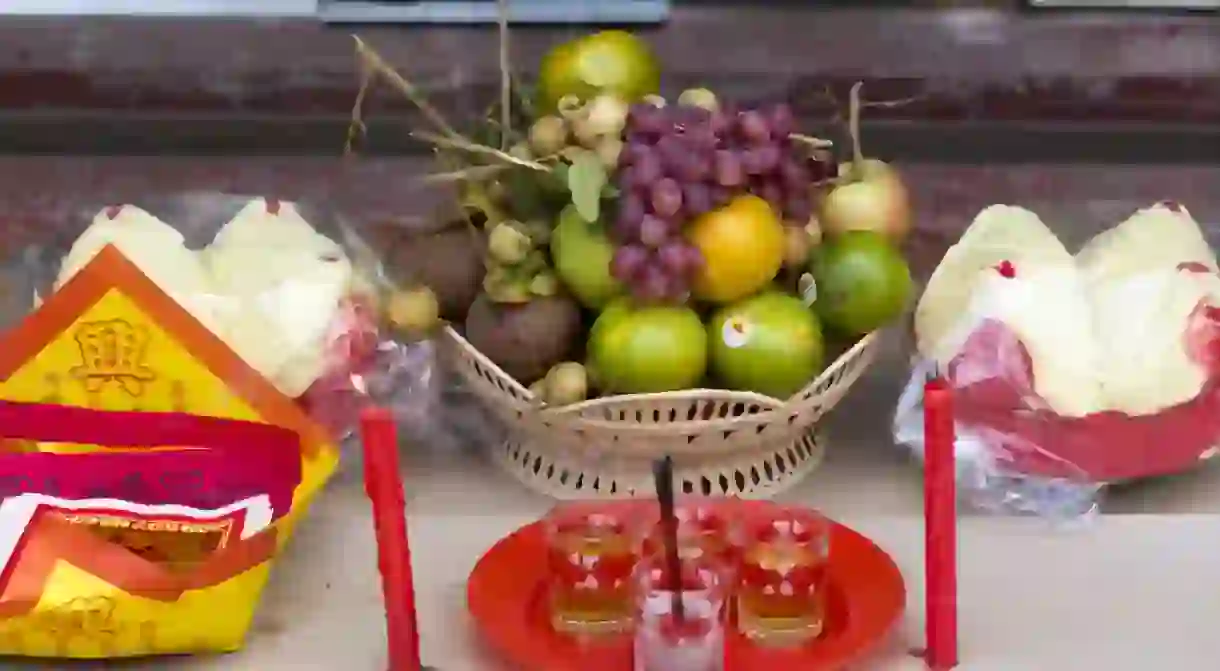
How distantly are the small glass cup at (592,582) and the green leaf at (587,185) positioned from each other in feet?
0.64

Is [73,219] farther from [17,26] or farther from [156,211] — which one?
[17,26]

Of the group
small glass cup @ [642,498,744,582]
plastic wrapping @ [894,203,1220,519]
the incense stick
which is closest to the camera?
the incense stick

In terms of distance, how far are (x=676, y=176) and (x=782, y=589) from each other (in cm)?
25

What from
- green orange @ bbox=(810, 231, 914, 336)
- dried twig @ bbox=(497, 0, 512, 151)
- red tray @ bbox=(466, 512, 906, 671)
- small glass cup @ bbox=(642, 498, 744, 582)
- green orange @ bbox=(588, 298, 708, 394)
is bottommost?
red tray @ bbox=(466, 512, 906, 671)

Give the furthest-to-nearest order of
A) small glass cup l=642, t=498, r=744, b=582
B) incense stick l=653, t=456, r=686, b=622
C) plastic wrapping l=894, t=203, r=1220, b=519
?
plastic wrapping l=894, t=203, r=1220, b=519
small glass cup l=642, t=498, r=744, b=582
incense stick l=653, t=456, r=686, b=622

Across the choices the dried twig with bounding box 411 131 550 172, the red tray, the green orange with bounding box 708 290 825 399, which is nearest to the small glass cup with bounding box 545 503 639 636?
the red tray

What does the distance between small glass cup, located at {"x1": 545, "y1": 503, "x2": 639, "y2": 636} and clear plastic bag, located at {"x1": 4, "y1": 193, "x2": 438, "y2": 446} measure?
236mm

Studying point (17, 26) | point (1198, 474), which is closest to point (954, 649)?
point (1198, 474)

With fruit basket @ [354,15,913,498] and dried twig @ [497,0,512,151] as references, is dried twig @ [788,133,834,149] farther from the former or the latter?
dried twig @ [497,0,512,151]

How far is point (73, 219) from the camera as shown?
1.17m

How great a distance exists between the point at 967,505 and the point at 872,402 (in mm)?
162

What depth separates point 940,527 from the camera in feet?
2.36

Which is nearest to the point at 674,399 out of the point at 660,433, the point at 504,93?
the point at 660,433

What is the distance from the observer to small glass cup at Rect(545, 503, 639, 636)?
0.77m
